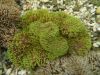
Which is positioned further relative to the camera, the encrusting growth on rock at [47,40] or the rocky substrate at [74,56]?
the encrusting growth on rock at [47,40]

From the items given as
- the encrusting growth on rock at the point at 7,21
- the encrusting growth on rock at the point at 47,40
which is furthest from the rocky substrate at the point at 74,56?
the encrusting growth on rock at the point at 7,21

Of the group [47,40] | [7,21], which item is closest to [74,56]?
[47,40]

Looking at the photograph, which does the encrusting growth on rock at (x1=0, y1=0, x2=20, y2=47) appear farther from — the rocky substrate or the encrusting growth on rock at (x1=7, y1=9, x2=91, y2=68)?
the rocky substrate

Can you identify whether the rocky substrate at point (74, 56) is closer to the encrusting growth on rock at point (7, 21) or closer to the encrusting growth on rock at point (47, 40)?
the encrusting growth on rock at point (47, 40)

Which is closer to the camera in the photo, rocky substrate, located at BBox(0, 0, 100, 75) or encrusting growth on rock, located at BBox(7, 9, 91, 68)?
rocky substrate, located at BBox(0, 0, 100, 75)

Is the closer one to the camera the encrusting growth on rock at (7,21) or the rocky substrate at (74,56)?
the rocky substrate at (74,56)

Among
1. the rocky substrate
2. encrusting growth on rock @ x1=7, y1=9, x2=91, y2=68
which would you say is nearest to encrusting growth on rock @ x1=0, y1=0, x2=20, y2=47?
encrusting growth on rock @ x1=7, y1=9, x2=91, y2=68
